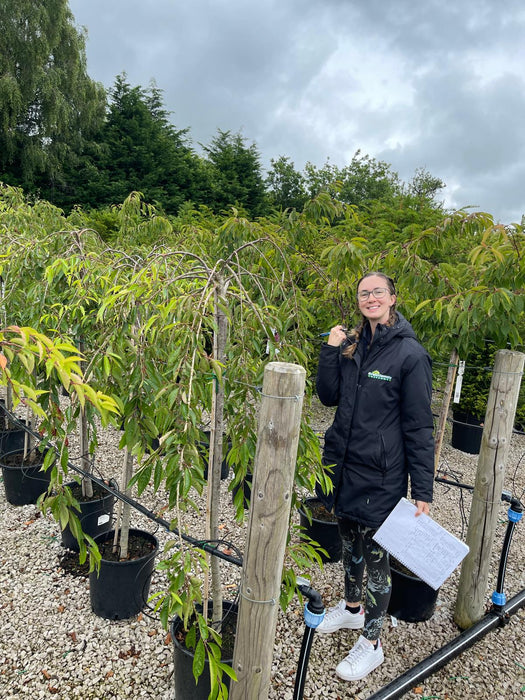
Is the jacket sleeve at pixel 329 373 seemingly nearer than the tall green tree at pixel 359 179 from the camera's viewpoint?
Yes

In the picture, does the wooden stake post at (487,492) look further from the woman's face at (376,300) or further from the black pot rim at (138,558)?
the black pot rim at (138,558)

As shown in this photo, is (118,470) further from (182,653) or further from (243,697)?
(243,697)

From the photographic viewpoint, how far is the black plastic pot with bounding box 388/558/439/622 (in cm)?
261

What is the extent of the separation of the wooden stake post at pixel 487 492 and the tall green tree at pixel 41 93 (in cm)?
1828

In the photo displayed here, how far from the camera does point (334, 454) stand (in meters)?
2.21

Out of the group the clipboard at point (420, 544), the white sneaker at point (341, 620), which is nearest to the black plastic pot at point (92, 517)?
the white sneaker at point (341, 620)

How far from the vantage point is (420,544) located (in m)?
1.97

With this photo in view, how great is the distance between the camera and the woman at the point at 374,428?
2.01m

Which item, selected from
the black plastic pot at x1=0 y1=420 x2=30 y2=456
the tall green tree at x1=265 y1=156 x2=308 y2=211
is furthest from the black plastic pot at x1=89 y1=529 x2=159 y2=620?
the tall green tree at x1=265 y1=156 x2=308 y2=211

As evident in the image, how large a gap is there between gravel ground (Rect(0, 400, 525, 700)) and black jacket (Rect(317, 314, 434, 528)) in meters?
0.88

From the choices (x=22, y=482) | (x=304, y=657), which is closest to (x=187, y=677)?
(x=304, y=657)

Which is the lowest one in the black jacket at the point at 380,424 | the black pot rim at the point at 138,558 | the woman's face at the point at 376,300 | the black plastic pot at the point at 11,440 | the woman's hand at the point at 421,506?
the black plastic pot at the point at 11,440

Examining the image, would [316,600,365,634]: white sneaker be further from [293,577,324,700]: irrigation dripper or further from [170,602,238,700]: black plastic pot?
[293,577,324,700]: irrigation dripper

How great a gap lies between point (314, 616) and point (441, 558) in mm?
700
